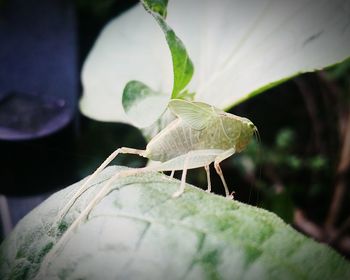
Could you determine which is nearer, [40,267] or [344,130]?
[40,267]

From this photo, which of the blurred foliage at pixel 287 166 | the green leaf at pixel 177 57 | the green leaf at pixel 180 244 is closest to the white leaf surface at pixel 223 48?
the green leaf at pixel 177 57

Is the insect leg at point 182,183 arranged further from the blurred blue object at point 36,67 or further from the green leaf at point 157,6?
the blurred blue object at point 36,67

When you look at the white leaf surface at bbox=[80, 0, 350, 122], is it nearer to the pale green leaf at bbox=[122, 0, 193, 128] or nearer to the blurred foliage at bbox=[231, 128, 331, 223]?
the pale green leaf at bbox=[122, 0, 193, 128]

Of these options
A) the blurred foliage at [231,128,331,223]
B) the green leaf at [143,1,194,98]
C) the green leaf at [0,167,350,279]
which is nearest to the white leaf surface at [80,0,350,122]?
the green leaf at [143,1,194,98]

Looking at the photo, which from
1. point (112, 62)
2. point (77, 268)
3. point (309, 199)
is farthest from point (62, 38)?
point (77, 268)

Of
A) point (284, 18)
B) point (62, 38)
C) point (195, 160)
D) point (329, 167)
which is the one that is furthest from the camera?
point (329, 167)

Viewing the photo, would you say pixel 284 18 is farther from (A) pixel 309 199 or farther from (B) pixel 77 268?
(A) pixel 309 199
